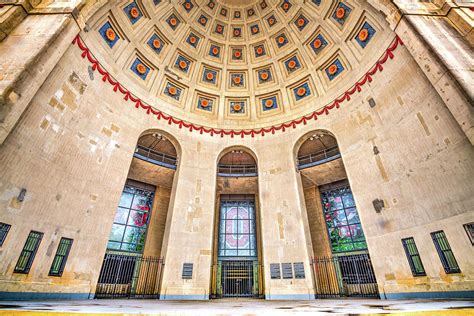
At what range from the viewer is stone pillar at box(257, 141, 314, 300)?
11133mm

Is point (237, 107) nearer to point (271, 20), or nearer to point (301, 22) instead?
point (271, 20)

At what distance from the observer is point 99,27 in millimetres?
11711

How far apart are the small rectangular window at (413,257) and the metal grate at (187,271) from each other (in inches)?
392

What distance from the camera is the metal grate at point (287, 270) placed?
37.2ft

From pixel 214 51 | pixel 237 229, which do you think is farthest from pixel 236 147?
pixel 214 51

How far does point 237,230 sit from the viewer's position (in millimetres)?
16438

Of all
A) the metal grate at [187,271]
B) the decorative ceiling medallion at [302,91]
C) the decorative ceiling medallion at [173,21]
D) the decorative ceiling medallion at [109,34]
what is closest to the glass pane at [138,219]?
the metal grate at [187,271]

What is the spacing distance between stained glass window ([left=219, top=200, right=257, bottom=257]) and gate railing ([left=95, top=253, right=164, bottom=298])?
4825 mm

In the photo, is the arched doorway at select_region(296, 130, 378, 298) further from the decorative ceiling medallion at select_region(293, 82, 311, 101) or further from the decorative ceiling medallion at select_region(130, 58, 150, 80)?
the decorative ceiling medallion at select_region(130, 58, 150, 80)

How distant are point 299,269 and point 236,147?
8611 mm

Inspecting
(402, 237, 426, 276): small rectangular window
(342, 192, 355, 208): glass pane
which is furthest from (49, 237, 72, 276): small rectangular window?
→ (342, 192, 355, 208): glass pane

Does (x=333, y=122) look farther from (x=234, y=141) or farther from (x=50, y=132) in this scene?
(x=50, y=132)

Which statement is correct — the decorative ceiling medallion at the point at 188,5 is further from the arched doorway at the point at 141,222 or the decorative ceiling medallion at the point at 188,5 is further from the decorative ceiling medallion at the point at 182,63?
the arched doorway at the point at 141,222

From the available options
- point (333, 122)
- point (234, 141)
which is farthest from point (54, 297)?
point (333, 122)
